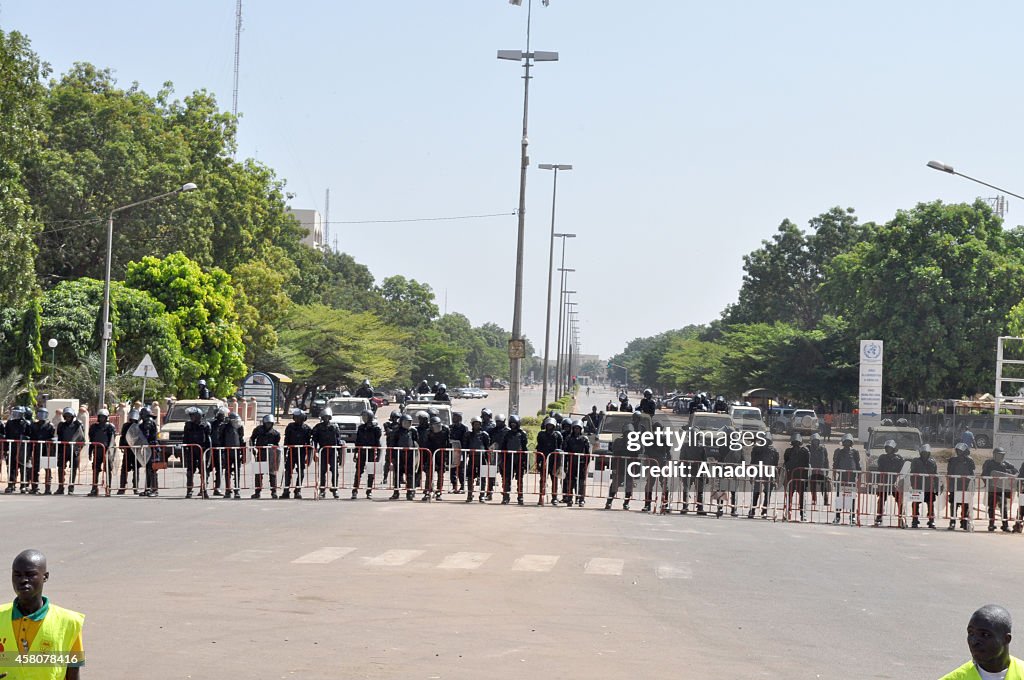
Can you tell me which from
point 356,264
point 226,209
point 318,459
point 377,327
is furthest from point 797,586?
point 356,264

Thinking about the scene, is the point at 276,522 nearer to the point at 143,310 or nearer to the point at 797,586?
the point at 797,586

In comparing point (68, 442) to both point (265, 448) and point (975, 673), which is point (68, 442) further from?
point (975, 673)

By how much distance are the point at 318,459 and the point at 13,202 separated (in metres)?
16.6

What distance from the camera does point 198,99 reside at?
66.3 meters

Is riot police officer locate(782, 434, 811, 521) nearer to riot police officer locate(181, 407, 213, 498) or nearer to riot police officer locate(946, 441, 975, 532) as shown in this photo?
riot police officer locate(946, 441, 975, 532)

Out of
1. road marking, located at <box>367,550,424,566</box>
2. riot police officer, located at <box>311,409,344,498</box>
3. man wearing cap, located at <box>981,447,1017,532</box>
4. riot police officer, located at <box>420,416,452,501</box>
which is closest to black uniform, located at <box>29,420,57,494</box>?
riot police officer, located at <box>311,409,344,498</box>

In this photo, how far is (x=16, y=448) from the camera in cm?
2388

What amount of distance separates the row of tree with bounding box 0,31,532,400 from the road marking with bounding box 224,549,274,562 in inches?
889

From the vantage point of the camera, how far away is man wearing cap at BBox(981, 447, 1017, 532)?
890 inches

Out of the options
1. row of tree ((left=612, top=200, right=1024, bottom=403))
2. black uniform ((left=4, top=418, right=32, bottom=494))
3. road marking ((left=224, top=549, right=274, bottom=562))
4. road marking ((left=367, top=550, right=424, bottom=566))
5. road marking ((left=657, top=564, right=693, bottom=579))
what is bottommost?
road marking ((left=224, top=549, right=274, bottom=562))

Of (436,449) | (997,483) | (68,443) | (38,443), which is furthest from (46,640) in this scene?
(997,483)

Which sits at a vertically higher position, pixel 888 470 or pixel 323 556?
pixel 888 470

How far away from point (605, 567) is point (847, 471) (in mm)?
9475

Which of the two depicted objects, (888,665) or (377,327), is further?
(377,327)
